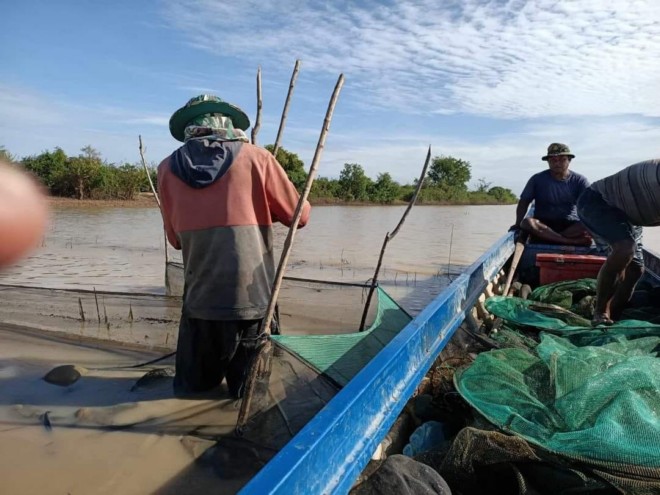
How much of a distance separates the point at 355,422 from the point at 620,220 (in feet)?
9.24

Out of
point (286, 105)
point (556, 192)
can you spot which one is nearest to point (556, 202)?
point (556, 192)

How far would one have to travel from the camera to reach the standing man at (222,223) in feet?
8.27

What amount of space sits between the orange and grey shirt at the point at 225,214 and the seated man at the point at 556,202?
418cm

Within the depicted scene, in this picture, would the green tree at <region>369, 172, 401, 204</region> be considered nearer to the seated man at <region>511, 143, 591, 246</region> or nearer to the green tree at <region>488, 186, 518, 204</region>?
the green tree at <region>488, 186, 518, 204</region>

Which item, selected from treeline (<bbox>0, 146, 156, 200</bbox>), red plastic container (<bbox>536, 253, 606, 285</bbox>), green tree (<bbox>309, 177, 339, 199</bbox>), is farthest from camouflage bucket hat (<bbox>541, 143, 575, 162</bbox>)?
green tree (<bbox>309, 177, 339, 199</bbox>)

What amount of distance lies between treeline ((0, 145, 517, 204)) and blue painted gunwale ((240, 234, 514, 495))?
0.94 m

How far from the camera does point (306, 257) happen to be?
39.3 feet

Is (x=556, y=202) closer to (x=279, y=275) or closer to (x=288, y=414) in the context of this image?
(x=279, y=275)

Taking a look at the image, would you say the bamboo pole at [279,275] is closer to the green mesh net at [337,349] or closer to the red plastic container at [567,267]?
the green mesh net at [337,349]

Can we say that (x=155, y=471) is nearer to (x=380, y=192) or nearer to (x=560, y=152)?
(x=560, y=152)

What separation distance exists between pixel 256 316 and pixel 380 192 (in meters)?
44.6

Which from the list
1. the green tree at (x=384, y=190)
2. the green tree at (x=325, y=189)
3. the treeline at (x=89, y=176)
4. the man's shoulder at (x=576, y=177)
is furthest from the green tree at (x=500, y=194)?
the man's shoulder at (x=576, y=177)

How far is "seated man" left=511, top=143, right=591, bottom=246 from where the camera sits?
5926mm

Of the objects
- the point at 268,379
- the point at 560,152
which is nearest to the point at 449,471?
the point at 268,379
